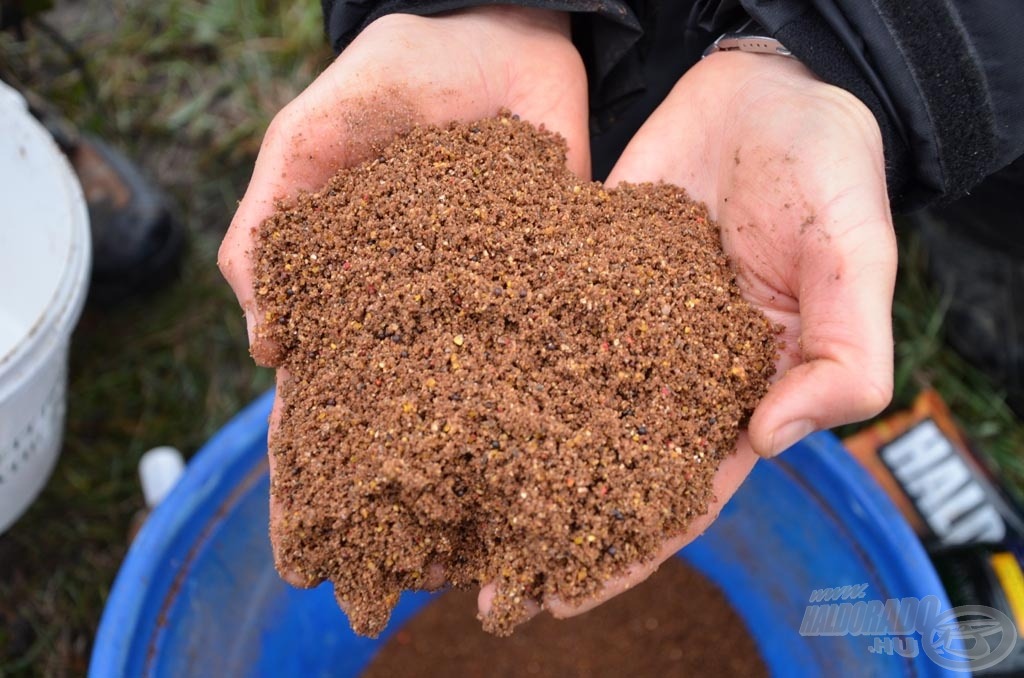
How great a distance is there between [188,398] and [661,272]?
4.92ft

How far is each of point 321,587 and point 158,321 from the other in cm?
100

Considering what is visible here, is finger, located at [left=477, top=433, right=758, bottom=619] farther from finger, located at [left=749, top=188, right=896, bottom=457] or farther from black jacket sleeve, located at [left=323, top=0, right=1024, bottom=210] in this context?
black jacket sleeve, located at [left=323, top=0, right=1024, bottom=210]

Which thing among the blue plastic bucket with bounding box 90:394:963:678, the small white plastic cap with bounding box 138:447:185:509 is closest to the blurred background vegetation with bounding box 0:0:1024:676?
the small white plastic cap with bounding box 138:447:185:509

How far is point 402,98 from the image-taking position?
54.1 inches

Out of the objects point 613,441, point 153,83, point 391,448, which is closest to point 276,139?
point 391,448

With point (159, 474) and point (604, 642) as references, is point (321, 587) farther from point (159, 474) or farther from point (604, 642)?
point (604, 642)

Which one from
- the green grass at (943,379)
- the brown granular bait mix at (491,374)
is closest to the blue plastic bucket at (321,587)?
the brown granular bait mix at (491,374)

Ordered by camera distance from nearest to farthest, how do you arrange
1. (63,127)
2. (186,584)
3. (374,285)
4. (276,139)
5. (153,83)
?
(374,285) < (276,139) < (186,584) < (63,127) < (153,83)

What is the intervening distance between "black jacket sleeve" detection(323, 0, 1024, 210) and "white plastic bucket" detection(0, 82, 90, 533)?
2.16ft

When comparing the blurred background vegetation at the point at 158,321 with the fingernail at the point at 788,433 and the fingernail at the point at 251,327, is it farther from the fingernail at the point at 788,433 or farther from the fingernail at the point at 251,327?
the fingernail at the point at 788,433

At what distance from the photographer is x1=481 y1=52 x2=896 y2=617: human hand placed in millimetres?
1092

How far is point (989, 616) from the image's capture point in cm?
Result: 168

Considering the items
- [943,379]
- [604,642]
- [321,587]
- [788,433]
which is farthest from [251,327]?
[943,379]

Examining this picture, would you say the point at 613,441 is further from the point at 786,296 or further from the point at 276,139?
the point at 276,139
